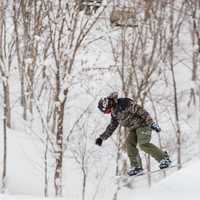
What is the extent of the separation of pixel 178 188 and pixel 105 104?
185 centimetres

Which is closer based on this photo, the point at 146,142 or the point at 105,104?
the point at 105,104

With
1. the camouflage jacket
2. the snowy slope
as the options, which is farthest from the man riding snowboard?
the snowy slope

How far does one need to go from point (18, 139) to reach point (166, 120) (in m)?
7.04

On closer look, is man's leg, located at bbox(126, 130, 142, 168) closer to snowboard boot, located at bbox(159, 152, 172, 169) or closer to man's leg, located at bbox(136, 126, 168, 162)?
man's leg, located at bbox(136, 126, 168, 162)

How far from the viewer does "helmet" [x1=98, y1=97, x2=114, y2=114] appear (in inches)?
337

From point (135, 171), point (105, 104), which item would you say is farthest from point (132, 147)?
point (105, 104)

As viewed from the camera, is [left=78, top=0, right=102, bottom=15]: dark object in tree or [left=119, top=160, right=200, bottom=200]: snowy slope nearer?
[left=119, top=160, right=200, bottom=200]: snowy slope

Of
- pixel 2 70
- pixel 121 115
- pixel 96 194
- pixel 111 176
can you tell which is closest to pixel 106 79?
pixel 111 176

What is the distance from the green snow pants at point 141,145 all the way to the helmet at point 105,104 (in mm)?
773

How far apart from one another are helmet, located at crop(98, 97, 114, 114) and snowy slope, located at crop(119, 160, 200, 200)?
153 centimetres

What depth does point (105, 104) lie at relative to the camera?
8609 millimetres

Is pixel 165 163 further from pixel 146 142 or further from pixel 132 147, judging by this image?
pixel 132 147

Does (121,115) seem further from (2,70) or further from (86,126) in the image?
(86,126)

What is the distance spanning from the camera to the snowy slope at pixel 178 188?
811 centimetres
